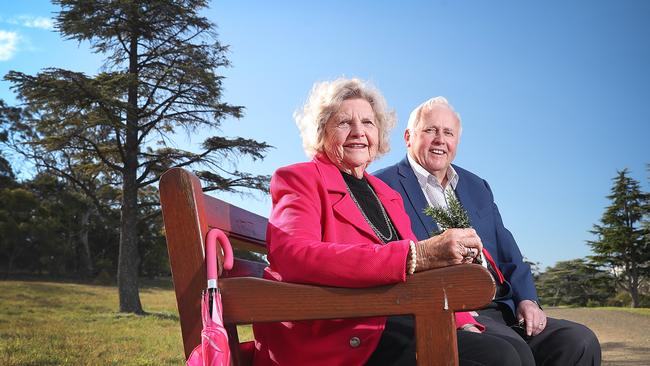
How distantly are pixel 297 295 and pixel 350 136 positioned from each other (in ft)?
2.54

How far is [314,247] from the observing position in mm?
1670

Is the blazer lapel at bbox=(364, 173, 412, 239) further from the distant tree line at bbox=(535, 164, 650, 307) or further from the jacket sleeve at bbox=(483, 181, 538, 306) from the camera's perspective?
the distant tree line at bbox=(535, 164, 650, 307)

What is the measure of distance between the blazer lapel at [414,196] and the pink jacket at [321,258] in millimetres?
741

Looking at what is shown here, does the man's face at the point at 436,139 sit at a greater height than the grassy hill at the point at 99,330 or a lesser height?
greater

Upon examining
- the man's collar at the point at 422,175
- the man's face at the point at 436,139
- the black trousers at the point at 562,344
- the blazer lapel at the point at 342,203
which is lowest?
the black trousers at the point at 562,344

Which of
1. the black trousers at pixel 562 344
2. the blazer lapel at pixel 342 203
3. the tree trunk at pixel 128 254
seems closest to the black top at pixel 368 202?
the blazer lapel at pixel 342 203

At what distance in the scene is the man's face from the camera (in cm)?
309

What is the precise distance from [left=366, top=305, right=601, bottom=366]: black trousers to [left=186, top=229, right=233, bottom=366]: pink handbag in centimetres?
45

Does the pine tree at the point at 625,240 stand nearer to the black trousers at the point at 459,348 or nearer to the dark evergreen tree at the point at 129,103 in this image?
the dark evergreen tree at the point at 129,103

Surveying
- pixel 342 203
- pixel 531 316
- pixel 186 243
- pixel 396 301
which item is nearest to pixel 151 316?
pixel 531 316

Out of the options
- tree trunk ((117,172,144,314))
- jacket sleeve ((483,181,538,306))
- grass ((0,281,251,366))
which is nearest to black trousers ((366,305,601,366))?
jacket sleeve ((483,181,538,306))

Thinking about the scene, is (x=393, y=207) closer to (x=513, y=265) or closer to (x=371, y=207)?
(x=371, y=207)

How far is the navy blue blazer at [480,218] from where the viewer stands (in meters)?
2.80

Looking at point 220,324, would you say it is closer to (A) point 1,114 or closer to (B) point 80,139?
(B) point 80,139
